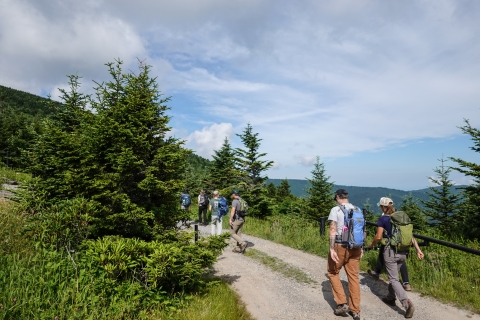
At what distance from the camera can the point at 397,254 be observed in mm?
5348

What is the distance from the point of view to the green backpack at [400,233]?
5.22 meters

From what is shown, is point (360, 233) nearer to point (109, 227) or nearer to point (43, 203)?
point (109, 227)

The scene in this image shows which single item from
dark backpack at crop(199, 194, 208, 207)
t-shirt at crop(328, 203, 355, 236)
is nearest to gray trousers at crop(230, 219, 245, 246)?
t-shirt at crop(328, 203, 355, 236)

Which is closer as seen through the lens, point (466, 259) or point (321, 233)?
point (466, 259)

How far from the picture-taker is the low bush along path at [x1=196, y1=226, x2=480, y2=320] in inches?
203

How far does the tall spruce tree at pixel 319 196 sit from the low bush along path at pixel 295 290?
415 inches

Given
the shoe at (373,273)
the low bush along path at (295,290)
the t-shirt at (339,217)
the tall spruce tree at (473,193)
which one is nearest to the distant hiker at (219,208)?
the low bush along path at (295,290)

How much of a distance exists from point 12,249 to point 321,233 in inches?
378

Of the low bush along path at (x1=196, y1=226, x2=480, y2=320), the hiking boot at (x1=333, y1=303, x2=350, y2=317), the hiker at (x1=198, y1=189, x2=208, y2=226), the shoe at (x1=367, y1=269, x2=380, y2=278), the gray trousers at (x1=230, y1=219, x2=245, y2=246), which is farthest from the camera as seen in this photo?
the hiker at (x1=198, y1=189, x2=208, y2=226)

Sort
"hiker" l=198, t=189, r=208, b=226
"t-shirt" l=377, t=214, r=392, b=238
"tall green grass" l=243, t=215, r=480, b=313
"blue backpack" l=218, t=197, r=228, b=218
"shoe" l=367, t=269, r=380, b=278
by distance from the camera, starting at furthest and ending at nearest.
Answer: "hiker" l=198, t=189, r=208, b=226 < "blue backpack" l=218, t=197, r=228, b=218 < "shoe" l=367, t=269, r=380, b=278 < "tall green grass" l=243, t=215, r=480, b=313 < "t-shirt" l=377, t=214, r=392, b=238

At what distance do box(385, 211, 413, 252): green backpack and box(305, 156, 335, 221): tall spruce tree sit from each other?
1415cm

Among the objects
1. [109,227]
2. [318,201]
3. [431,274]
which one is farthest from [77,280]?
[318,201]

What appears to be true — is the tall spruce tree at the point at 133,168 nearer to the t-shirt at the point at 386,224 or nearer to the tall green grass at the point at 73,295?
the tall green grass at the point at 73,295

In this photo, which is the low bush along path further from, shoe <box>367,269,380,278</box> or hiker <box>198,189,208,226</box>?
hiker <box>198,189,208,226</box>
